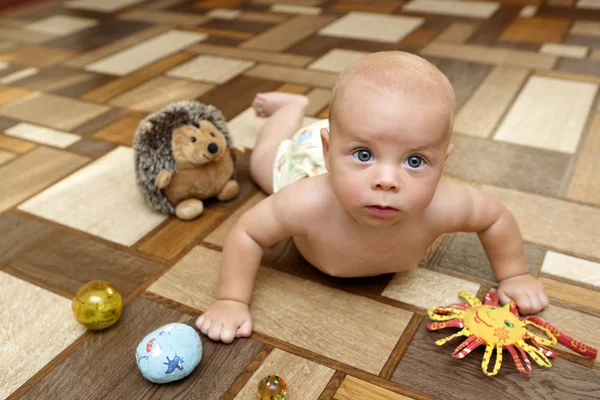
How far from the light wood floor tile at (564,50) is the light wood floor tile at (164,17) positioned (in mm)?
1371

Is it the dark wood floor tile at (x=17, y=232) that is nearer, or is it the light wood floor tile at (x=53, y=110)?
the dark wood floor tile at (x=17, y=232)

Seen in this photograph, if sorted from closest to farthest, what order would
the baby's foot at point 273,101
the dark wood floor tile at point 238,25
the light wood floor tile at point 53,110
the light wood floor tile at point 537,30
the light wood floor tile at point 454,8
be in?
the baby's foot at point 273,101, the light wood floor tile at point 53,110, the light wood floor tile at point 537,30, the dark wood floor tile at point 238,25, the light wood floor tile at point 454,8

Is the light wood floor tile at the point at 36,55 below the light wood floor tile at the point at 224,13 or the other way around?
the other way around

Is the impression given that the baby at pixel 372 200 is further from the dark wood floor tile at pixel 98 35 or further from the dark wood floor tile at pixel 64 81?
the dark wood floor tile at pixel 98 35

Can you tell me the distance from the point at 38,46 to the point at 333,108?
1921 mm

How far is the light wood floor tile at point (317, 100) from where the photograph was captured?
1.72 meters

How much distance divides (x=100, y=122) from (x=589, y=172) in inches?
50.2

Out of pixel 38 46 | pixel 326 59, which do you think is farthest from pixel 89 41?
pixel 326 59

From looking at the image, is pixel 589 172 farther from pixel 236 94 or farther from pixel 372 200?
pixel 236 94

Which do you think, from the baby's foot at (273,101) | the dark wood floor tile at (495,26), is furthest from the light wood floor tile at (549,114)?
the baby's foot at (273,101)

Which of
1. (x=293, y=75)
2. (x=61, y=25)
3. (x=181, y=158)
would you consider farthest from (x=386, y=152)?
(x=61, y=25)

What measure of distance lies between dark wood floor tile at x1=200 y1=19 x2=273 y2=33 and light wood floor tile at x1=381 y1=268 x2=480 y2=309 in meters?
1.61

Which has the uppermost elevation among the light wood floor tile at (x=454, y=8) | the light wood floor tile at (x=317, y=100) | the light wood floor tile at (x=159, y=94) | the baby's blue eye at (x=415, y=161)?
the baby's blue eye at (x=415, y=161)

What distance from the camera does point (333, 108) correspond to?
827 millimetres
